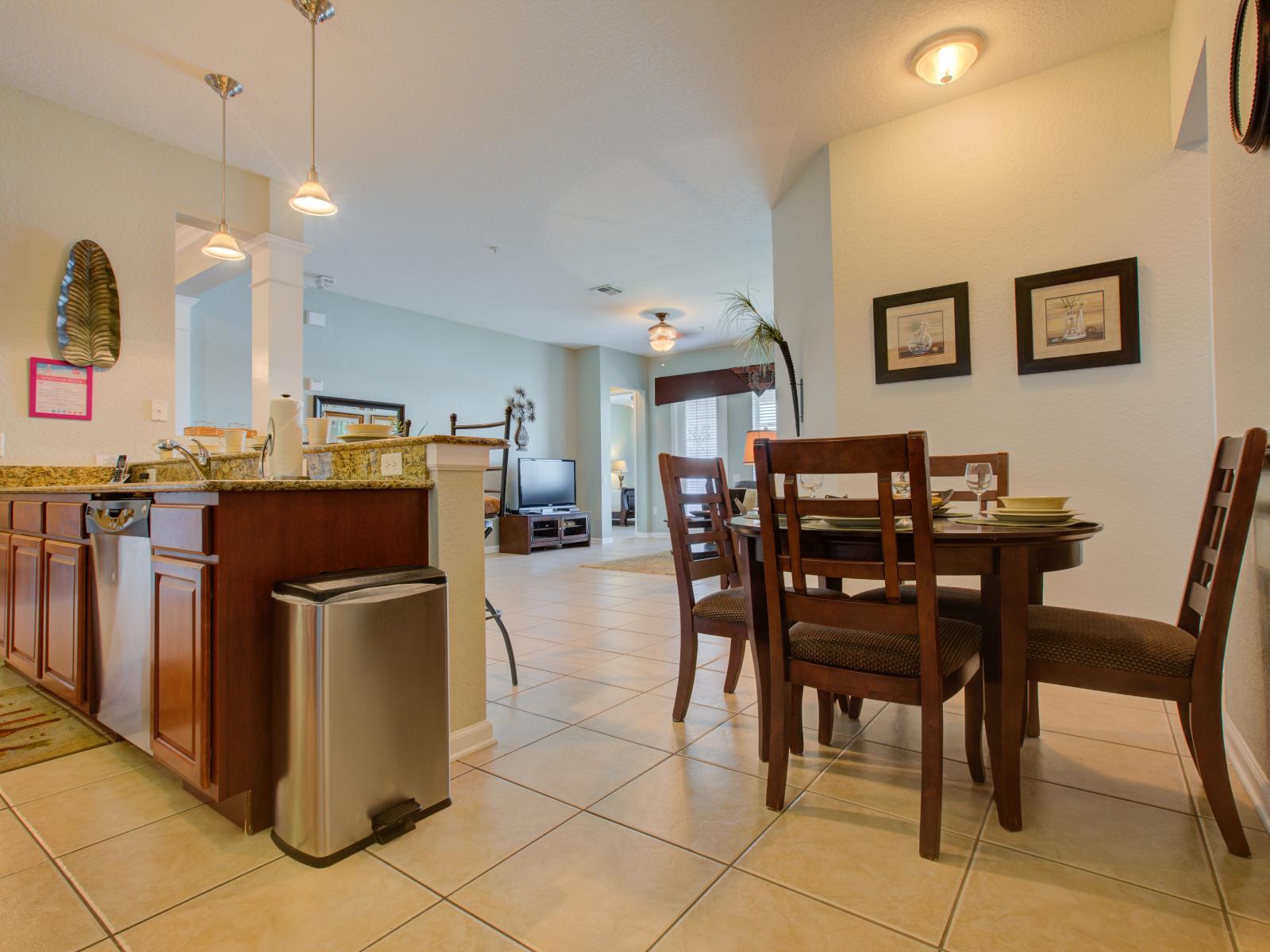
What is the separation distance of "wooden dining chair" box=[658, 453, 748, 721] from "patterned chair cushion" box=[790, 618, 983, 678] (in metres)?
0.46

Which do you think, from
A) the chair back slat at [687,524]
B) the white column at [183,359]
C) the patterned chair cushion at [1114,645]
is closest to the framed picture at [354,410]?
the white column at [183,359]

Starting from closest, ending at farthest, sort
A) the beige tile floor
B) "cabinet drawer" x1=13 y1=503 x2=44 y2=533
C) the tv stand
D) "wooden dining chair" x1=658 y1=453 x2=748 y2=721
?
the beige tile floor, "wooden dining chair" x1=658 y1=453 x2=748 y2=721, "cabinet drawer" x1=13 y1=503 x2=44 y2=533, the tv stand

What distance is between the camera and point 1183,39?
8.07ft

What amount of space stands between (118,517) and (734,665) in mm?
2112

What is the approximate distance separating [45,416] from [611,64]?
3209 millimetres

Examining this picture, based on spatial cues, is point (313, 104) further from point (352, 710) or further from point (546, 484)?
point (546, 484)

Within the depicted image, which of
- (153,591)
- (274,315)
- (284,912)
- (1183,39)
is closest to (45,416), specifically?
(274,315)

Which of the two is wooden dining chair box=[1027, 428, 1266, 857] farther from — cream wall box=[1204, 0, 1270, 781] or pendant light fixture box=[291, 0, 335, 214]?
pendant light fixture box=[291, 0, 335, 214]

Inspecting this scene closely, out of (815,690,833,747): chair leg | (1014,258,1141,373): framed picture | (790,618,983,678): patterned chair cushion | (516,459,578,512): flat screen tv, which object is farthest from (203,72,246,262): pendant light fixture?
(516,459,578,512): flat screen tv

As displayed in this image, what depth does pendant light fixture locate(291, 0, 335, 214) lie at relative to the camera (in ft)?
8.40

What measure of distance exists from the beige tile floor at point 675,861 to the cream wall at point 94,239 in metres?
1.93

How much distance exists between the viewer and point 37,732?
2180 mm

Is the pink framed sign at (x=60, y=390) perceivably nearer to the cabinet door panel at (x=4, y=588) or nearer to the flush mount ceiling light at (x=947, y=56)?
the cabinet door panel at (x=4, y=588)

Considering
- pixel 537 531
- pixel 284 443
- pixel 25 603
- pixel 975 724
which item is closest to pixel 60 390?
pixel 25 603
